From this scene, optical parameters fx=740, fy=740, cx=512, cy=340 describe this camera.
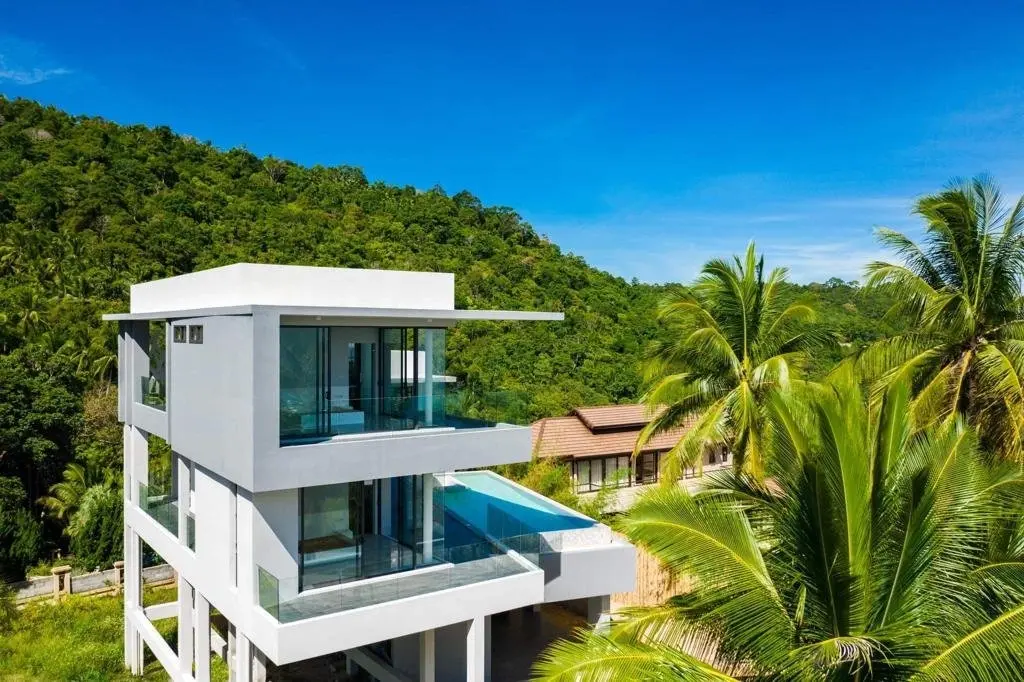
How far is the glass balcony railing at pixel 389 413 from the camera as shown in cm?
1241

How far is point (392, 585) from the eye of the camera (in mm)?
12328

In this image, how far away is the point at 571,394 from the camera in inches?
1879

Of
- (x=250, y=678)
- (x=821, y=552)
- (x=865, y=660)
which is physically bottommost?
(x=250, y=678)

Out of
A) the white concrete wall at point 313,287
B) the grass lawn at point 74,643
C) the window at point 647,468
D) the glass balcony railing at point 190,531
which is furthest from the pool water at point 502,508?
the window at point 647,468

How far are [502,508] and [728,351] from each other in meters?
7.11

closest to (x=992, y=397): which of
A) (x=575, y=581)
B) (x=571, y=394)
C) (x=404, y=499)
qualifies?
(x=575, y=581)

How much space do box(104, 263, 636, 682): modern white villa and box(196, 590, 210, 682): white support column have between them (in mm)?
42

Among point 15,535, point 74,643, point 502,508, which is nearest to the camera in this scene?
point 502,508

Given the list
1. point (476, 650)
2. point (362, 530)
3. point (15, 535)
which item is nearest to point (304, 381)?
point (362, 530)

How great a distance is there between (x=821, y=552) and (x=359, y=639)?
741 cm

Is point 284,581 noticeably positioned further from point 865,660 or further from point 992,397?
point 992,397

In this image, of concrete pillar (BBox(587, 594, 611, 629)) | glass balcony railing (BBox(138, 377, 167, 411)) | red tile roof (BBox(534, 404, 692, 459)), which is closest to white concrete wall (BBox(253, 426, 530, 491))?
concrete pillar (BBox(587, 594, 611, 629))

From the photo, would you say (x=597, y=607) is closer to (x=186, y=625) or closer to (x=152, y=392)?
(x=186, y=625)

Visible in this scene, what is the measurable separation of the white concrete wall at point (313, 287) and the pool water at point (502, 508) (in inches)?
180
